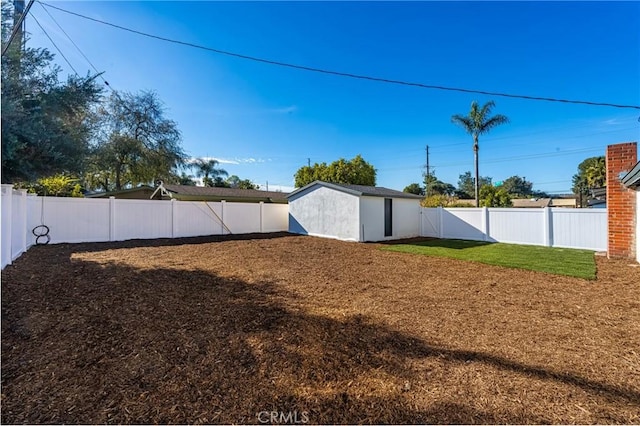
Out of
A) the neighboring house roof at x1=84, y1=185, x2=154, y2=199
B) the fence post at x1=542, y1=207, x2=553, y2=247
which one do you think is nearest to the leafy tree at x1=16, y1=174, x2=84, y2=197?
the neighboring house roof at x1=84, y1=185, x2=154, y2=199

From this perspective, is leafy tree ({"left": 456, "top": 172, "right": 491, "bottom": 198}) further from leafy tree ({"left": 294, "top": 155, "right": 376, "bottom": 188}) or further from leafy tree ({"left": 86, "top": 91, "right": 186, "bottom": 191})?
leafy tree ({"left": 86, "top": 91, "right": 186, "bottom": 191})

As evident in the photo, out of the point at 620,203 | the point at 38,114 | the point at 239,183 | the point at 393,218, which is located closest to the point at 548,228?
the point at 620,203

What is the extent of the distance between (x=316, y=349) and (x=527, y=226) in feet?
39.7

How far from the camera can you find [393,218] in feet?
48.1

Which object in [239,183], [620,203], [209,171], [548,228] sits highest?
[209,171]

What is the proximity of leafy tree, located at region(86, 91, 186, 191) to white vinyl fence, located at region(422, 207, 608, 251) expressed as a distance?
22.2 m

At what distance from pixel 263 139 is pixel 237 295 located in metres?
16.9

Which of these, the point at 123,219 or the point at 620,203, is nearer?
the point at 620,203

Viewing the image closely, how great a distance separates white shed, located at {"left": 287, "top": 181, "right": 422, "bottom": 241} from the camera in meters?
13.1

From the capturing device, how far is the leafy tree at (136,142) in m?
23.0

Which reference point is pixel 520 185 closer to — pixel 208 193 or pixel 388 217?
pixel 388 217

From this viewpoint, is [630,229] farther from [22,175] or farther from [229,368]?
[22,175]

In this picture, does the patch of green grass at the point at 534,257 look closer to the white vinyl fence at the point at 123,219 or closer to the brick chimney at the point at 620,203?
the brick chimney at the point at 620,203


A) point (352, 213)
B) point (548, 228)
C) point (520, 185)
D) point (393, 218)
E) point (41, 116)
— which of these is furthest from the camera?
point (520, 185)
